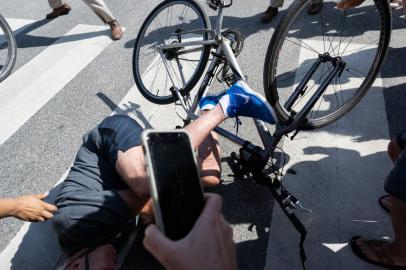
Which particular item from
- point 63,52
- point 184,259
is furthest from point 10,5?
point 184,259

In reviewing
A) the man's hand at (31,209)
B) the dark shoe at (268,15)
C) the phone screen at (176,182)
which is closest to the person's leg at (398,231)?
the phone screen at (176,182)

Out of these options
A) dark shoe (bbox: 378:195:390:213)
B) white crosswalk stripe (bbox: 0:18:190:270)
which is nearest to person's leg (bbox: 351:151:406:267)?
dark shoe (bbox: 378:195:390:213)

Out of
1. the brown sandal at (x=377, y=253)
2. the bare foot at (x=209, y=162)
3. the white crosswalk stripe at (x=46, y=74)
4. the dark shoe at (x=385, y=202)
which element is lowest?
the brown sandal at (x=377, y=253)

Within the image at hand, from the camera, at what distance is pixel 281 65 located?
11.5 ft

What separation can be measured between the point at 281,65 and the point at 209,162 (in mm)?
1688

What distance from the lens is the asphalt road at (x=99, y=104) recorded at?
233 centimetres

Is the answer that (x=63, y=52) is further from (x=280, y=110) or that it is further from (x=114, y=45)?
(x=280, y=110)

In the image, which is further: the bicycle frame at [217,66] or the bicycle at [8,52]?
the bicycle at [8,52]

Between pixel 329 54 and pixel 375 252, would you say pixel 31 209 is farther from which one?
pixel 329 54

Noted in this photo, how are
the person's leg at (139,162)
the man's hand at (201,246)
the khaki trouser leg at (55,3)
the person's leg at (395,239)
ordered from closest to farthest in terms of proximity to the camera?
1. the man's hand at (201,246)
2. the person's leg at (395,239)
3. the person's leg at (139,162)
4. the khaki trouser leg at (55,3)

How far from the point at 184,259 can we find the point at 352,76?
2911 millimetres

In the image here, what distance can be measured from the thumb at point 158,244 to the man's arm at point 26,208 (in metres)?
1.08

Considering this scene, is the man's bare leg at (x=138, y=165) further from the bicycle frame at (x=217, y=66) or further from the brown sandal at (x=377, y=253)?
the brown sandal at (x=377, y=253)

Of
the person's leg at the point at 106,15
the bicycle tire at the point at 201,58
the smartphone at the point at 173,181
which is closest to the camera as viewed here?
the smartphone at the point at 173,181
